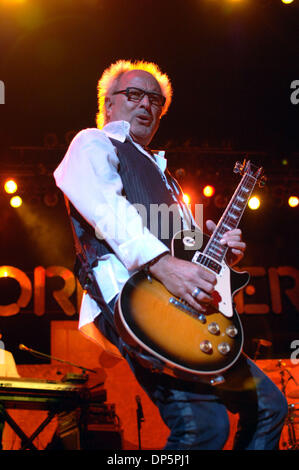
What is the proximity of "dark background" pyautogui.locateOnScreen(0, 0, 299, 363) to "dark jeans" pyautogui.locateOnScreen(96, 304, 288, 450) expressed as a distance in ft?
18.8

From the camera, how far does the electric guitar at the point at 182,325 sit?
1.67 metres

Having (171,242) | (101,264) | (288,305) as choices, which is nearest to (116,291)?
(101,264)

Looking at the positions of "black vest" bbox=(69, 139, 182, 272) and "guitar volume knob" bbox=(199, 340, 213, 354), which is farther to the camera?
"black vest" bbox=(69, 139, 182, 272)

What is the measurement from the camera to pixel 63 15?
632 centimetres

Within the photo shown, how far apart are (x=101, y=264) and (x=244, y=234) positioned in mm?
6580

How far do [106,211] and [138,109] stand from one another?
1.10 meters

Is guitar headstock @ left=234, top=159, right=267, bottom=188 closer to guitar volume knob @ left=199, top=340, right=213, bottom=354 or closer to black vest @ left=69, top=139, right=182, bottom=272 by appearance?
black vest @ left=69, top=139, right=182, bottom=272

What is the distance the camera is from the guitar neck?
2.12 metres

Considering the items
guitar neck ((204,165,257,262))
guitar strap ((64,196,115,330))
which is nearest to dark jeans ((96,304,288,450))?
guitar strap ((64,196,115,330))

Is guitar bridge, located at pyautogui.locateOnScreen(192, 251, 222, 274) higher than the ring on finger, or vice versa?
guitar bridge, located at pyautogui.locateOnScreen(192, 251, 222, 274)

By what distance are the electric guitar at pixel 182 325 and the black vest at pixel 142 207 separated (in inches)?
7.4

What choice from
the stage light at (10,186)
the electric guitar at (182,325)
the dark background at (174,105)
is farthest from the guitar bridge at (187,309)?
the stage light at (10,186)

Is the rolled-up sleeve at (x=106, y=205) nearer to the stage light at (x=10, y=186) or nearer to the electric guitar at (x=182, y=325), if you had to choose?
the electric guitar at (x=182, y=325)
